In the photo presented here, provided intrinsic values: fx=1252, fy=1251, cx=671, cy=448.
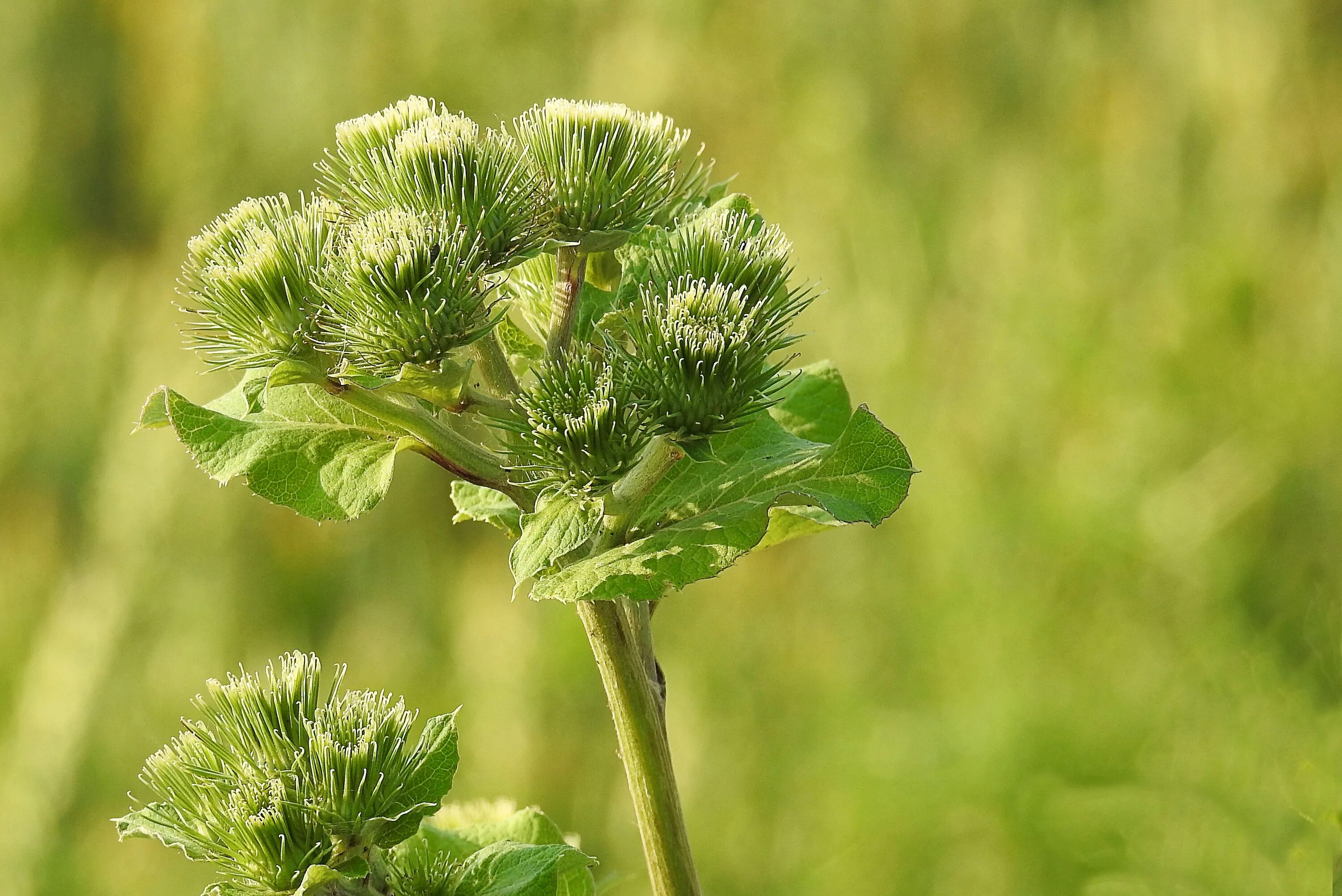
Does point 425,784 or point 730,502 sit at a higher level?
point 730,502

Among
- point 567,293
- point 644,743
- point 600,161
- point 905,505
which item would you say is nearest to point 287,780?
point 644,743

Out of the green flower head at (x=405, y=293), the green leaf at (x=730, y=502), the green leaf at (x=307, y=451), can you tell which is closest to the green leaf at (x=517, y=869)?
the green leaf at (x=730, y=502)

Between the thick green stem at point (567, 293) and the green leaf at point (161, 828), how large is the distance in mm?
584

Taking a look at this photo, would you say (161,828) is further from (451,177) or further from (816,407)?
(816,407)

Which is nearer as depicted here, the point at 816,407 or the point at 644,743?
the point at 644,743

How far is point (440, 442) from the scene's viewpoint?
124cm

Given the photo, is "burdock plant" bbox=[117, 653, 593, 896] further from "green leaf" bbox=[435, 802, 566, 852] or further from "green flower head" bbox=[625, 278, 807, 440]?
"green flower head" bbox=[625, 278, 807, 440]

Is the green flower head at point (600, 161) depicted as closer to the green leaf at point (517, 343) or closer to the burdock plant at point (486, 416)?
the burdock plant at point (486, 416)

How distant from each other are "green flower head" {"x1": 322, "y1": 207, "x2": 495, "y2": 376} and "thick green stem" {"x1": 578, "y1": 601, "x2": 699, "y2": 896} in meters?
0.30

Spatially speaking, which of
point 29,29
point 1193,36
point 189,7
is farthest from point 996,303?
point 29,29

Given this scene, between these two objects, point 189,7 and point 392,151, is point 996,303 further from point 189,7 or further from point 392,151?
point 189,7

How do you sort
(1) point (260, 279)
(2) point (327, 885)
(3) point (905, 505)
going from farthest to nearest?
(3) point (905, 505)
(1) point (260, 279)
(2) point (327, 885)

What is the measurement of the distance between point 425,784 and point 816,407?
644 millimetres

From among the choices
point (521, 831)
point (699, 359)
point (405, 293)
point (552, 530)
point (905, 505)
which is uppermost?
point (905, 505)
